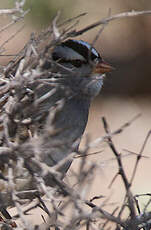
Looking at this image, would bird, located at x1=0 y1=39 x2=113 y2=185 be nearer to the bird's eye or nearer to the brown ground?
the bird's eye

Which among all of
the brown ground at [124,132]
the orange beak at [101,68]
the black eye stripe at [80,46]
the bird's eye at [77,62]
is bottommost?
the brown ground at [124,132]

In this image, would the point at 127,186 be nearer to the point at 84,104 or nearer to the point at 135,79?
the point at 84,104

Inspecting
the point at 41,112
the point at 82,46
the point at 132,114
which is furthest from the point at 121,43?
the point at 41,112

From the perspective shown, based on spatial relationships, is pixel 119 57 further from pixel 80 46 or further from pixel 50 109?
pixel 50 109

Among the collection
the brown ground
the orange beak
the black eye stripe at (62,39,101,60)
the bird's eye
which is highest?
the black eye stripe at (62,39,101,60)

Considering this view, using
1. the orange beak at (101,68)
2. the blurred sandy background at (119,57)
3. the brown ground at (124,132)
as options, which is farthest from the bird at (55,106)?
the blurred sandy background at (119,57)

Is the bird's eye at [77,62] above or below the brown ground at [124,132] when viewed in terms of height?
above

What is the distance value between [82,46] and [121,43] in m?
5.60

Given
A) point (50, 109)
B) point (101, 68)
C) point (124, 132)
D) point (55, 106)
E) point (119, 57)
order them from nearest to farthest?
point (50, 109) < point (55, 106) < point (101, 68) < point (124, 132) < point (119, 57)

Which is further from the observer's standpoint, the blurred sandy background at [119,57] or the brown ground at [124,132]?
the blurred sandy background at [119,57]

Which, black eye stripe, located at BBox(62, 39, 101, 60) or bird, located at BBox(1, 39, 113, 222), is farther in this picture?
black eye stripe, located at BBox(62, 39, 101, 60)

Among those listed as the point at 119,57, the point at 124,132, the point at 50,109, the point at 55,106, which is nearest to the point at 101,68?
the point at 55,106

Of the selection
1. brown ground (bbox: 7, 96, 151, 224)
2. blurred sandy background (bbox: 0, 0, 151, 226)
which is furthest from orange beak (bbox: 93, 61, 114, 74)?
blurred sandy background (bbox: 0, 0, 151, 226)

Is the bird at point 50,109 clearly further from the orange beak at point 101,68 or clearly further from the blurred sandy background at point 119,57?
the blurred sandy background at point 119,57
